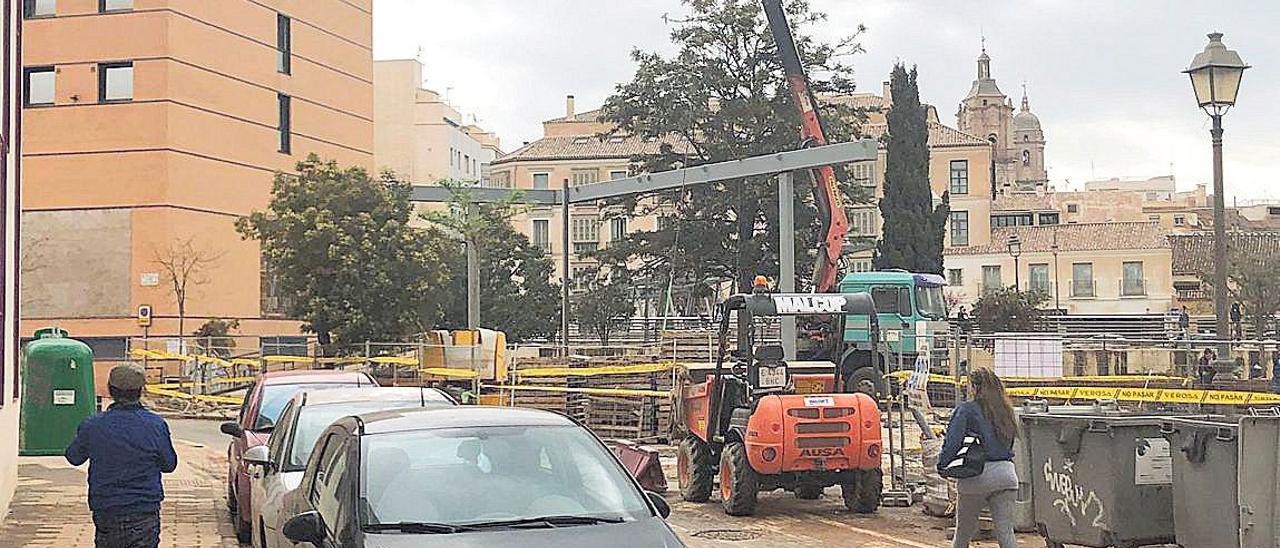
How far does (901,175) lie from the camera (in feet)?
204

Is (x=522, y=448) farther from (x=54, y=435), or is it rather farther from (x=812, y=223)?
(x=812, y=223)

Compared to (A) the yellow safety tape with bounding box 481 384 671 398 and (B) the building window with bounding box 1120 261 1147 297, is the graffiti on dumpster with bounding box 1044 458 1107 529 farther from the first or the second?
(B) the building window with bounding box 1120 261 1147 297

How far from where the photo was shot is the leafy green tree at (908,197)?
60781mm

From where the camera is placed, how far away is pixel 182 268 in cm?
4431

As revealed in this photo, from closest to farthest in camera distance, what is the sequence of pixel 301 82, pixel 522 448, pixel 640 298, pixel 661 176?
1. pixel 522 448
2. pixel 661 176
3. pixel 301 82
4. pixel 640 298

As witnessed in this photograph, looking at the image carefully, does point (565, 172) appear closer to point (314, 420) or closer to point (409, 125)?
point (409, 125)

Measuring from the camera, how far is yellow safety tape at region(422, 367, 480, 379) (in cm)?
2849

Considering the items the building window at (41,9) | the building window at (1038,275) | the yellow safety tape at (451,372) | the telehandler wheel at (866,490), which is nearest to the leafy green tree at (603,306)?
the building window at (41,9)

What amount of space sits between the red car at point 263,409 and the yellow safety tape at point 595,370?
1117 cm

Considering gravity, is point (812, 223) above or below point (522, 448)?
above

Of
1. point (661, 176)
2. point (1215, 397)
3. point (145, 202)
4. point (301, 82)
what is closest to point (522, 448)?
point (1215, 397)

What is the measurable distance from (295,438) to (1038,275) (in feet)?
246

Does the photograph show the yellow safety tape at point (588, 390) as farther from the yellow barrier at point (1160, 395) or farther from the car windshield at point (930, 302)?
the car windshield at point (930, 302)

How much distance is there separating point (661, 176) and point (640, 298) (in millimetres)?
22677
